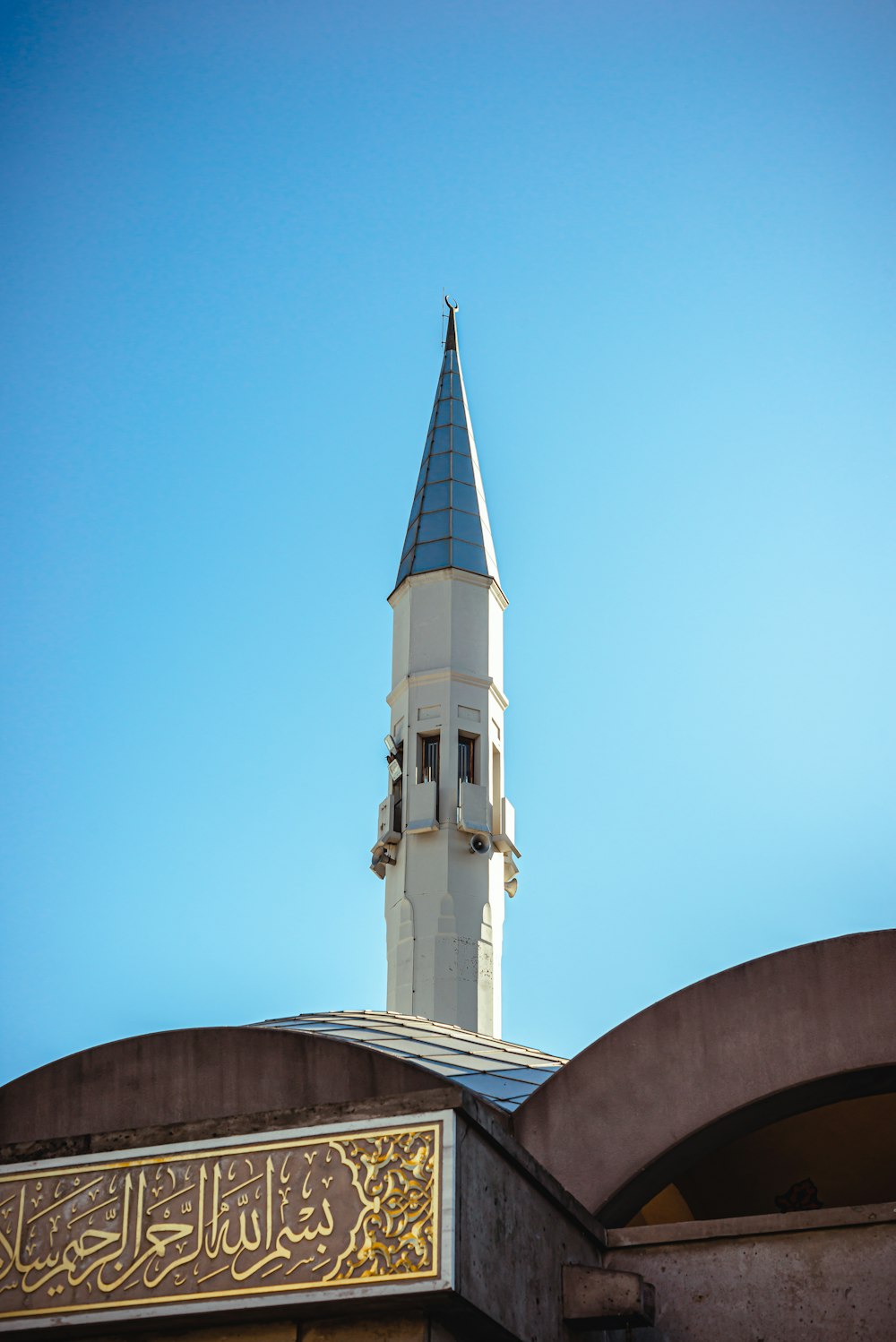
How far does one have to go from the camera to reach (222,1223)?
21.0ft

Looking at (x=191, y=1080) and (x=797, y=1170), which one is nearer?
(x=191, y=1080)

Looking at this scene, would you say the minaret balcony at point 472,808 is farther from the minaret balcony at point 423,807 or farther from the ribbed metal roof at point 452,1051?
the ribbed metal roof at point 452,1051

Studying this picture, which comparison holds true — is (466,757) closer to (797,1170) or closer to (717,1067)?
(797,1170)

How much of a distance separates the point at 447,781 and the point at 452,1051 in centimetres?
1315

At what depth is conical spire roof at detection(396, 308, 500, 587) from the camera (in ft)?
90.1

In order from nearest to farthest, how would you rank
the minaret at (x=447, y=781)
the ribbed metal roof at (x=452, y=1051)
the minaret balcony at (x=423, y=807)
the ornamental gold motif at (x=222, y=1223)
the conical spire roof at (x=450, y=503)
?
the ornamental gold motif at (x=222, y=1223)
the ribbed metal roof at (x=452, y=1051)
the minaret at (x=447, y=781)
the minaret balcony at (x=423, y=807)
the conical spire roof at (x=450, y=503)

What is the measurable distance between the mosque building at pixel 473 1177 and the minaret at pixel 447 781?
9.88 meters

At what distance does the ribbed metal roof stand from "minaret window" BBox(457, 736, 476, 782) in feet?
37.2

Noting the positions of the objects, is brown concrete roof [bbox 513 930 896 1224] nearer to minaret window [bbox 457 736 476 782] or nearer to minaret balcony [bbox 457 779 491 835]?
minaret balcony [bbox 457 779 491 835]

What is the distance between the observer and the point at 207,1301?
20.4 feet

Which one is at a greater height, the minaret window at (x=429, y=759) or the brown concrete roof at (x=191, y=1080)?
the minaret window at (x=429, y=759)

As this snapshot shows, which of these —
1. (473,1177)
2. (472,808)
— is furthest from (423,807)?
(473,1177)

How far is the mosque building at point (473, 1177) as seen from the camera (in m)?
6.16

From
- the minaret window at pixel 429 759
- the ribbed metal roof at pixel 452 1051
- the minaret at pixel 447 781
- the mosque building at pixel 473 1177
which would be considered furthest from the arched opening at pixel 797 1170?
the minaret window at pixel 429 759
